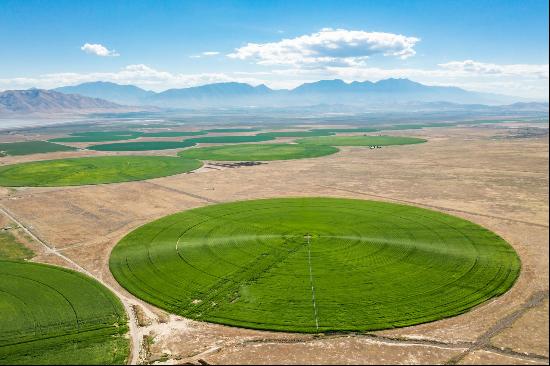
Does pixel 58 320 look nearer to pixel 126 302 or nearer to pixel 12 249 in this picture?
pixel 126 302

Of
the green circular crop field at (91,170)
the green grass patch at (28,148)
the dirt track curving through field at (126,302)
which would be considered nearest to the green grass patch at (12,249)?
the dirt track curving through field at (126,302)

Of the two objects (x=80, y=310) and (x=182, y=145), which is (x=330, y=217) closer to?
(x=80, y=310)

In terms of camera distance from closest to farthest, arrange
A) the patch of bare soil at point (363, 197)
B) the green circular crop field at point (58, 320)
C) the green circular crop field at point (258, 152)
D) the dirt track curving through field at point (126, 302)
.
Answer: the green circular crop field at point (58, 320) → the patch of bare soil at point (363, 197) → the dirt track curving through field at point (126, 302) → the green circular crop field at point (258, 152)

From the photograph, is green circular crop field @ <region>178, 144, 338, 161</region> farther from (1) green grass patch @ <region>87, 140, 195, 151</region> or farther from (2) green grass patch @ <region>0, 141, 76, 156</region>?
(2) green grass patch @ <region>0, 141, 76, 156</region>

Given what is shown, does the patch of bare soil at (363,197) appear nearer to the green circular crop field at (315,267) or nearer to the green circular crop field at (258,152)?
the green circular crop field at (315,267)

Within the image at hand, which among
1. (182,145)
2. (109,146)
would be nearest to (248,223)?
(182,145)

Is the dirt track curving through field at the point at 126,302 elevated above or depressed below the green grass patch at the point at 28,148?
below

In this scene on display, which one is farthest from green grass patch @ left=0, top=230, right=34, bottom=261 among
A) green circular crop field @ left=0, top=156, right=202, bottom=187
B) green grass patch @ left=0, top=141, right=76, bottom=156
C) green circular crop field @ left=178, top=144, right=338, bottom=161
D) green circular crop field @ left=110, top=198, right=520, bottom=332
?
green grass patch @ left=0, top=141, right=76, bottom=156
